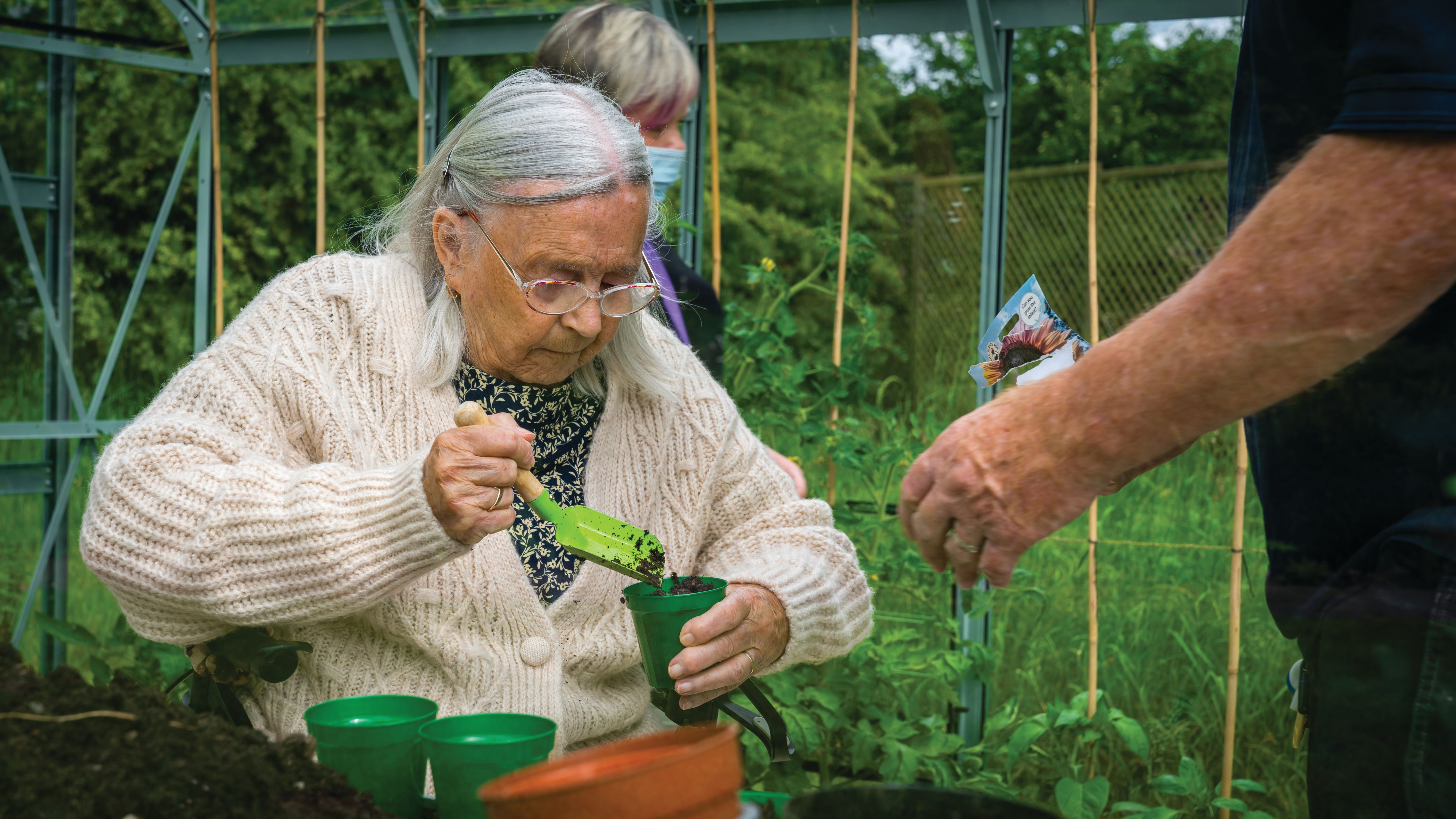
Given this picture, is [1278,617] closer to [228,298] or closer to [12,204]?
[228,298]

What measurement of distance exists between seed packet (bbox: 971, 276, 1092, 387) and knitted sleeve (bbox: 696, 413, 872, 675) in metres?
0.57

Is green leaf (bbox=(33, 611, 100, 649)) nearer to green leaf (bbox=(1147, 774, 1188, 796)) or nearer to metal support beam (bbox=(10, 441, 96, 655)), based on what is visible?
metal support beam (bbox=(10, 441, 96, 655))

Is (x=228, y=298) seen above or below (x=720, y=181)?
below

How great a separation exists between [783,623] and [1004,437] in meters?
0.72

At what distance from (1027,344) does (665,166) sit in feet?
4.91

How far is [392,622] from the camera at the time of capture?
1.56 metres

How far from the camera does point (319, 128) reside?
2727 mm

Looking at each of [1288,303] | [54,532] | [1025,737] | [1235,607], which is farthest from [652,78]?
[54,532]

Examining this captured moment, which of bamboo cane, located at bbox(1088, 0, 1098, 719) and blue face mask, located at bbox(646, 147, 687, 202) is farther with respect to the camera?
blue face mask, located at bbox(646, 147, 687, 202)

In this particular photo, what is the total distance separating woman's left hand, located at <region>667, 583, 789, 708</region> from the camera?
1.38 meters

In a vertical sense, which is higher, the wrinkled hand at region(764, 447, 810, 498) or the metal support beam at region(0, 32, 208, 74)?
the metal support beam at region(0, 32, 208, 74)

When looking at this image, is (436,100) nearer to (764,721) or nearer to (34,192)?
(34,192)

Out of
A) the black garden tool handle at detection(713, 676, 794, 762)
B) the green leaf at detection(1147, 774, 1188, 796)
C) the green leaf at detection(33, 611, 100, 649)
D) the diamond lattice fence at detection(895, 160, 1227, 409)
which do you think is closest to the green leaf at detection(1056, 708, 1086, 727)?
the green leaf at detection(1147, 774, 1188, 796)

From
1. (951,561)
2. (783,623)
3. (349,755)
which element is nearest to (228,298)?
(783,623)
